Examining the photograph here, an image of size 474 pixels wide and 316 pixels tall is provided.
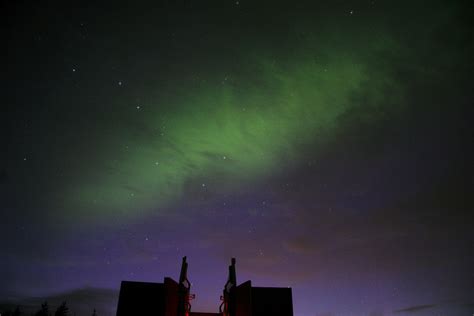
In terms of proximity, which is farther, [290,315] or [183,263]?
[183,263]

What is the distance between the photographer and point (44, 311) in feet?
231

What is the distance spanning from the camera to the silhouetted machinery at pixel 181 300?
1027 cm

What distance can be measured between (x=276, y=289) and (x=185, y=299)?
3872 millimetres

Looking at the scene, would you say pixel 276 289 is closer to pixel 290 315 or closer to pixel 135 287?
pixel 290 315

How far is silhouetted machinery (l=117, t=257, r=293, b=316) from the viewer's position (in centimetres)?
1027

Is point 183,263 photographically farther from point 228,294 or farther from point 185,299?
point 228,294

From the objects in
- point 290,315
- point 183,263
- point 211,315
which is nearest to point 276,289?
point 290,315

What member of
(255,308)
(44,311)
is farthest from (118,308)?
(44,311)

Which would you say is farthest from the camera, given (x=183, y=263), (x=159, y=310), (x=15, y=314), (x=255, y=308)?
(x=15, y=314)

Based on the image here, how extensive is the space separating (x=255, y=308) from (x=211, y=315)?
246cm

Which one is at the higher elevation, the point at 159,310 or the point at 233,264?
the point at 233,264

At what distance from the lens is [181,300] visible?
11.5m

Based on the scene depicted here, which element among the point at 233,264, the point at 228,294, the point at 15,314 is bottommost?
the point at 15,314

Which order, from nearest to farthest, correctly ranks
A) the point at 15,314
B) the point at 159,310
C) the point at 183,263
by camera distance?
the point at 159,310
the point at 183,263
the point at 15,314
